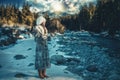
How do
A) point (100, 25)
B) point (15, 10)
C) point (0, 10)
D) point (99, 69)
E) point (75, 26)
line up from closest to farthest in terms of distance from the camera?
point (99, 69) < point (100, 25) < point (0, 10) < point (15, 10) < point (75, 26)

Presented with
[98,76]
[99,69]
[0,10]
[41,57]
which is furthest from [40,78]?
[0,10]

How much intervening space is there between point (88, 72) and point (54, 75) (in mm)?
1745

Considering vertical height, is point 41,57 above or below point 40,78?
above

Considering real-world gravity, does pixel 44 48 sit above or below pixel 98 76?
above

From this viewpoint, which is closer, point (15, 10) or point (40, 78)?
point (40, 78)

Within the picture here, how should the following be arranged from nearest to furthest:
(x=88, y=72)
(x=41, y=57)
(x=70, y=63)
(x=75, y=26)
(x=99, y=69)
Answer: (x=41, y=57)
(x=88, y=72)
(x=99, y=69)
(x=70, y=63)
(x=75, y=26)

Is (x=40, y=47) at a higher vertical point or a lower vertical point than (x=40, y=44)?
lower

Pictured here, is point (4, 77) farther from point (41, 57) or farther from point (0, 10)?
point (0, 10)

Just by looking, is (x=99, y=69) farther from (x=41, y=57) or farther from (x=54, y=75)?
(x=41, y=57)

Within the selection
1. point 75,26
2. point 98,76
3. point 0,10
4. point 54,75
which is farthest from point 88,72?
point 75,26

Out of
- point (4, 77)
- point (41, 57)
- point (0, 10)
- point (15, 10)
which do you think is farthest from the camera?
point (15, 10)

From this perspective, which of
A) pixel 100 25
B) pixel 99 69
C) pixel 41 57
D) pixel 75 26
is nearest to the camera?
pixel 41 57

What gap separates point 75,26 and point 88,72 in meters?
118

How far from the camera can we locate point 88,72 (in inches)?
494
